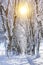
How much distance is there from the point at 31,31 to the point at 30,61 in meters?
0.24

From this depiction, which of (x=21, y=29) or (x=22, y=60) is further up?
(x=21, y=29)

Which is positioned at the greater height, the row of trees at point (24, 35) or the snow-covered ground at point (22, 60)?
the row of trees at point (24, 35)

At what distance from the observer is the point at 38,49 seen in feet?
3.67

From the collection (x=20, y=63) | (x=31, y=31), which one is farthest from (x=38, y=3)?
(x=20, y=63)

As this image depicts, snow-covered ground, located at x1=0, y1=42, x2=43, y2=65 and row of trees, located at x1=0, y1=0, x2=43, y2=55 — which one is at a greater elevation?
row of trees, located at x1=0, y1=0, x2=43, y2=55

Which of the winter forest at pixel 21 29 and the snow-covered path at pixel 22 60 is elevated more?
the winter forest at pixel 21 29

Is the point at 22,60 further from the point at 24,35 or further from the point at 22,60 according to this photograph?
the point at 24,35

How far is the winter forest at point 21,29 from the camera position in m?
1.08

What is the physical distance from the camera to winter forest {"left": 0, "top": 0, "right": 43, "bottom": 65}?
1.08 meters

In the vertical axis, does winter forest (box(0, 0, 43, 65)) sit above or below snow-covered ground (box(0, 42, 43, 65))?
above

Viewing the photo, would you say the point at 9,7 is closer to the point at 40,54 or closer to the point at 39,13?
the point at 39,13

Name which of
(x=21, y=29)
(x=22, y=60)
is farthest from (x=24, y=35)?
(x=22, y=60)

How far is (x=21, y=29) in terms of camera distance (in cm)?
111

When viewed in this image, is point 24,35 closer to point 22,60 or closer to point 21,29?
point 21,29
